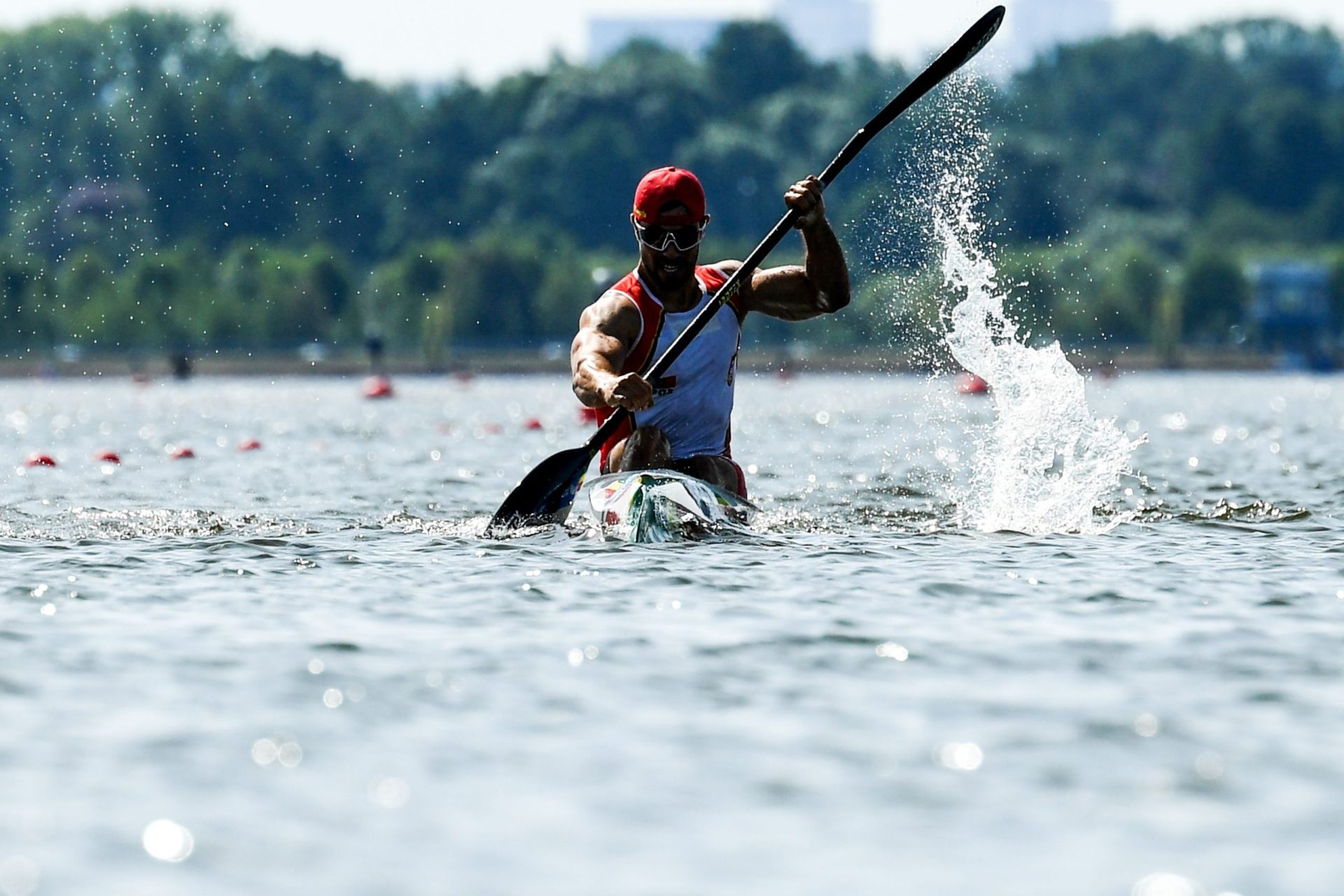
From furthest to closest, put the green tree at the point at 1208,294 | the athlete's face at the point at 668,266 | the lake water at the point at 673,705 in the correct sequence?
1. the green tree at the point at 1208,294
2. the athlete's face at the point at 668,266
3. the lake water at the point at 673,705

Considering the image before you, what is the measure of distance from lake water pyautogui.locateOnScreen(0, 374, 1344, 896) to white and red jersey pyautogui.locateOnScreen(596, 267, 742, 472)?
798 millimetres

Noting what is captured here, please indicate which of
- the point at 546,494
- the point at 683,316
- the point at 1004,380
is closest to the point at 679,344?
the point at 683,316

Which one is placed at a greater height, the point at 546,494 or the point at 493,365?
the point at 546,494

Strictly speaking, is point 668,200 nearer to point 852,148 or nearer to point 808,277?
point 808,277

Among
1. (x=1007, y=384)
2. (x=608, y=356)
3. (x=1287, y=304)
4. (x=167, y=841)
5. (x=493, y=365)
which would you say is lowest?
(x=493, y=365)

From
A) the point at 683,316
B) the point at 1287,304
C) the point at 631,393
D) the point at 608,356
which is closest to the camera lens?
the point at 631,393

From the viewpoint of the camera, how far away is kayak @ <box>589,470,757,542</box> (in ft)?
39.9

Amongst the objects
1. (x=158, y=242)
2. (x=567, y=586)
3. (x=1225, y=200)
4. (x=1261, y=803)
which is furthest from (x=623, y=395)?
(x=1225, y=200)

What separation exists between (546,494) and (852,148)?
8.91 ft

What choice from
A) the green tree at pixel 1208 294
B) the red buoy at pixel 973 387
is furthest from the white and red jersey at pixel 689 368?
the green tree at pixel 1208 294

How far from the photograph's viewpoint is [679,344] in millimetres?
12078

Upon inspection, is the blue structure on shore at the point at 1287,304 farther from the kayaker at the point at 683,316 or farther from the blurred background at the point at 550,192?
the kayaker at the point at 683,316

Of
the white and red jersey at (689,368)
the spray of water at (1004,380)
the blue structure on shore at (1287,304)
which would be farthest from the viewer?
the blue structure on shore at (1287,304)

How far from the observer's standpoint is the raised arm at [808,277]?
39.7 feet
